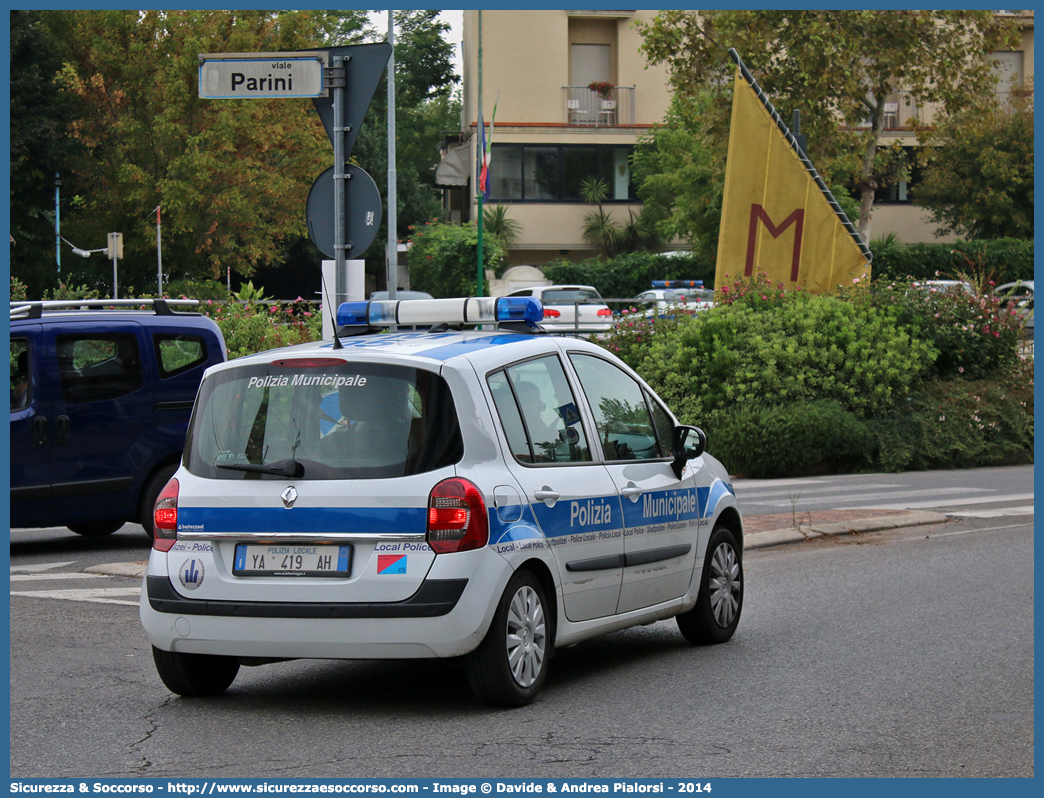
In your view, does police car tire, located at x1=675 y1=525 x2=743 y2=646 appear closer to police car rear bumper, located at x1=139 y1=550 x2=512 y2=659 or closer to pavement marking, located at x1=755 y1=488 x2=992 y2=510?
police car rear bumper, located at x1=139 y1=550 x2=512 y2=659

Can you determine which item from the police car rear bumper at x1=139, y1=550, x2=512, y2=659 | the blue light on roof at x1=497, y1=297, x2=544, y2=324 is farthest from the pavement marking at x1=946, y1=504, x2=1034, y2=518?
the police car rear bumper at x1=139, y1=550, x2=512, y2=659

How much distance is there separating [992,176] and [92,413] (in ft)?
159

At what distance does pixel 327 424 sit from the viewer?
6.13 meters

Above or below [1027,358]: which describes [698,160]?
above

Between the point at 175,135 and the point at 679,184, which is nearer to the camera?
the point at 175,135

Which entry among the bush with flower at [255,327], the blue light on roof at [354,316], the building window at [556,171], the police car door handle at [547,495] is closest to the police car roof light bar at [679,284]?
the building window at [556,171]

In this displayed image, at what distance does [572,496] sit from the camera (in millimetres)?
6574

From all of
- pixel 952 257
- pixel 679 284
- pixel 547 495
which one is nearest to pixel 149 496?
pixel 547 495

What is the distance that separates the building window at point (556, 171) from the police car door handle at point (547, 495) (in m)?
52.1

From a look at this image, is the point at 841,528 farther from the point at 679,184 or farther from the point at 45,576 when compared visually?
the point at 679,184

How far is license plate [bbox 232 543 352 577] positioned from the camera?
5.91m
